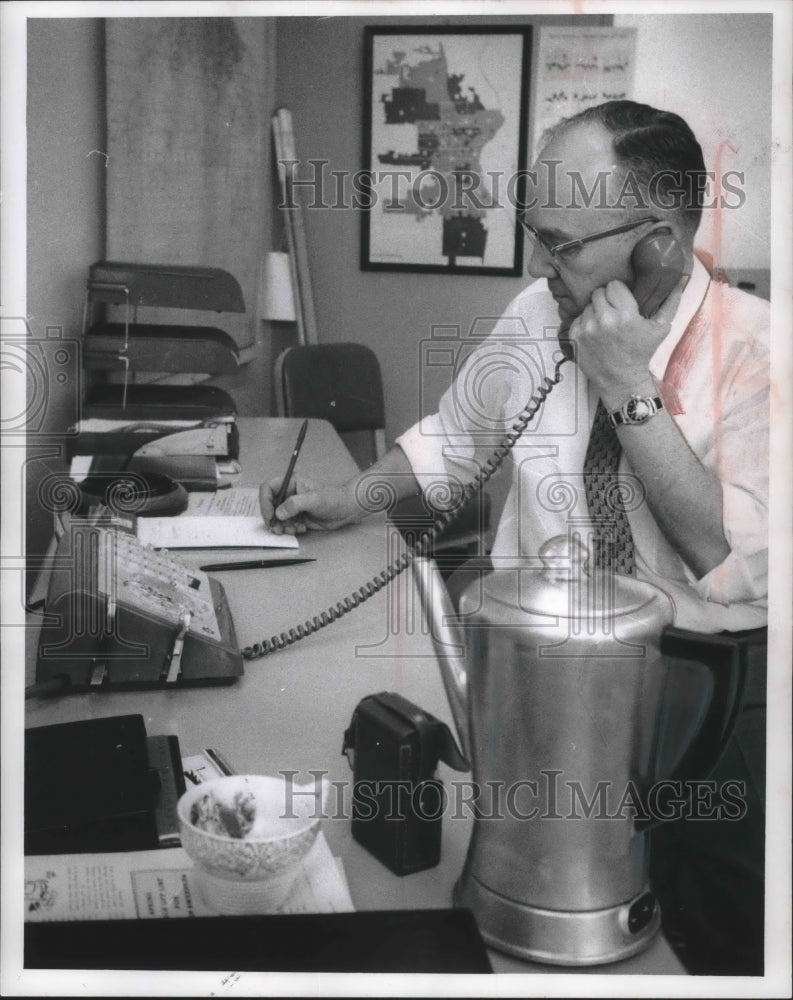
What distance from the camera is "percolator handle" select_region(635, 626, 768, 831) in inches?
A: 26.1

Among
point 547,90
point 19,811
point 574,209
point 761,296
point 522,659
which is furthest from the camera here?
point 547,90

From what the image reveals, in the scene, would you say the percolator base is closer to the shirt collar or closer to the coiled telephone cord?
the coiled telephone cord

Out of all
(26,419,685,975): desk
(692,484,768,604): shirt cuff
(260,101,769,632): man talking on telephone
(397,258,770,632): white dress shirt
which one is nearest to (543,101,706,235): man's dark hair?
(260,101,769,632): man talking on telephone

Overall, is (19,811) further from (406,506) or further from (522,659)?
(406,506)

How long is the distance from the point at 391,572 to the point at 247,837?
57 centimetres

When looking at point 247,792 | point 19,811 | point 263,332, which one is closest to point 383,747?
point 247,792

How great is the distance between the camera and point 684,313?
1208 millimetres

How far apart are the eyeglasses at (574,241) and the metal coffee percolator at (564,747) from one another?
1.84ft

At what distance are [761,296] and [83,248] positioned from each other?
1296 millimetres

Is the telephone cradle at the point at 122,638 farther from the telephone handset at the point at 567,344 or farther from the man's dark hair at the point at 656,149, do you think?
the man's dark hair at the point at 656,149

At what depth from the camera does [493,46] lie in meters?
2.40

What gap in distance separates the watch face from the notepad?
0.57 metres

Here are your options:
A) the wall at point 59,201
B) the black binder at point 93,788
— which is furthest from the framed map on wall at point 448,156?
the black binder at point 93,788

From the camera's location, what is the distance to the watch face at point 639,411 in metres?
1.10
